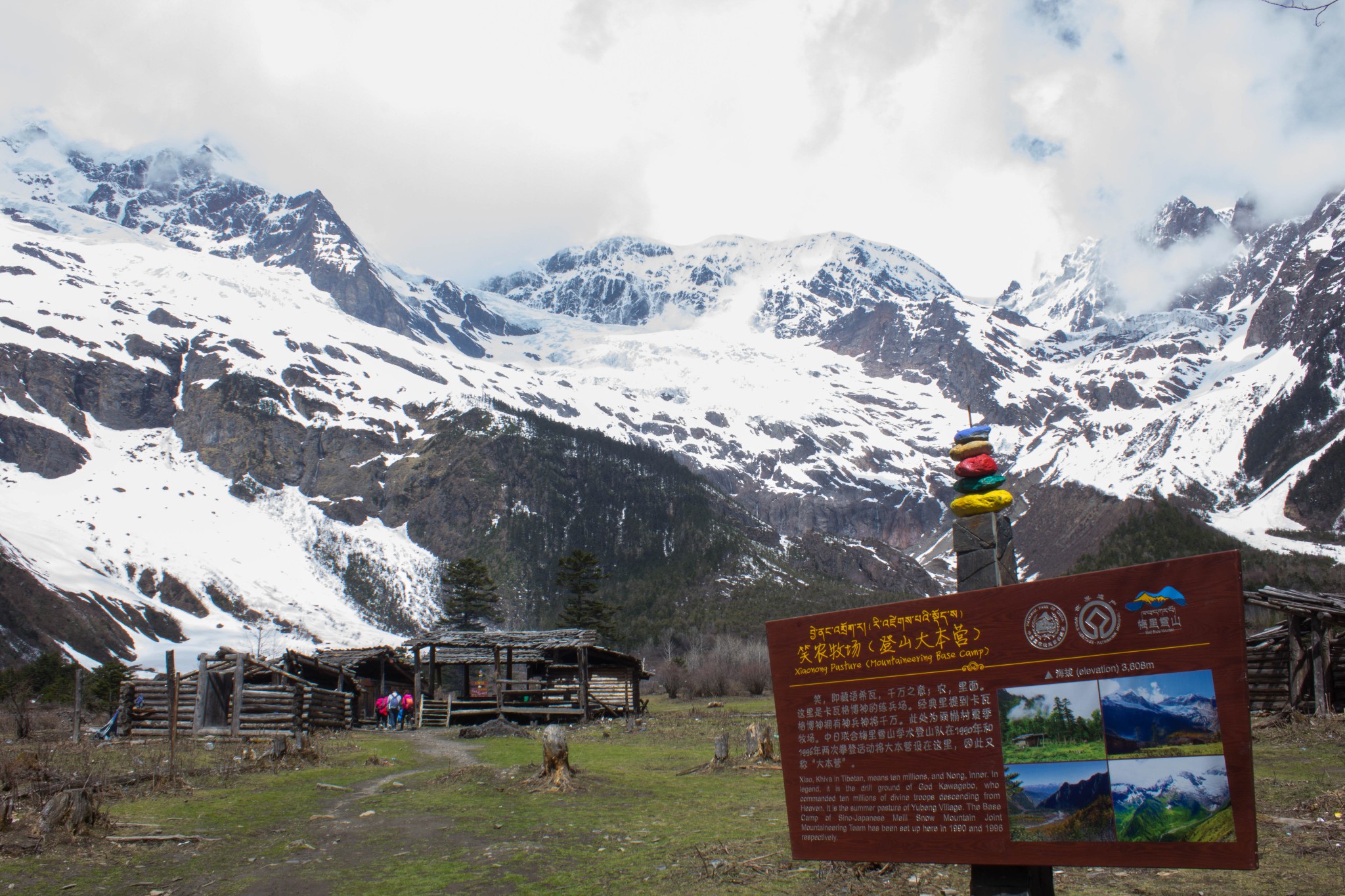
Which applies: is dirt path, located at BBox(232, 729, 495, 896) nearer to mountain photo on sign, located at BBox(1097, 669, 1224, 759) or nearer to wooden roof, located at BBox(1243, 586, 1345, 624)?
mountain photo on sign, located at BBox(1097, 669, 1224, 759)

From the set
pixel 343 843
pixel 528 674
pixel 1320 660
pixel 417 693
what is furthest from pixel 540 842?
pixel 528 674

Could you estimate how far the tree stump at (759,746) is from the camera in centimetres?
1998

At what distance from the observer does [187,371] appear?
164 m

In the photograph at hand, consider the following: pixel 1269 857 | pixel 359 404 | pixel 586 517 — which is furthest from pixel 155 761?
pixel 359 404

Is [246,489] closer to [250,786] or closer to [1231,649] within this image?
[250,786]

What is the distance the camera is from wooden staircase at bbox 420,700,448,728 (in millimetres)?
40406

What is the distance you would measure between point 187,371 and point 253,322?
29416mm

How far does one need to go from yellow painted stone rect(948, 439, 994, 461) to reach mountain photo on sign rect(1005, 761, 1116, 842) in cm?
264

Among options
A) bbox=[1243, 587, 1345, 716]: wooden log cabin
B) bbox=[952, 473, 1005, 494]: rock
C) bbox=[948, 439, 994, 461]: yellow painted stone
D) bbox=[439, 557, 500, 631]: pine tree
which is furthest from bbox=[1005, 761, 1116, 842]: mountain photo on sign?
bbox=[439, 557, 500, 631]: pine tree

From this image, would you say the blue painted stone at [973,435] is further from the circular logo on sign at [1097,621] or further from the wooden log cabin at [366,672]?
the wooden log cabin at [366,672]

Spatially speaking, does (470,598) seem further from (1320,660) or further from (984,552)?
(984,552)

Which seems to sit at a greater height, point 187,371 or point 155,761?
point 187,371

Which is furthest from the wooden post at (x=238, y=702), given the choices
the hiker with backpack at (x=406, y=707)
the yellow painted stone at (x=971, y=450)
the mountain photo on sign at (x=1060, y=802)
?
the mountain photo on sign at (x=1060, y=802)

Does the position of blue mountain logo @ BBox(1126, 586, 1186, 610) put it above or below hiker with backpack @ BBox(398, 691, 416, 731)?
above
